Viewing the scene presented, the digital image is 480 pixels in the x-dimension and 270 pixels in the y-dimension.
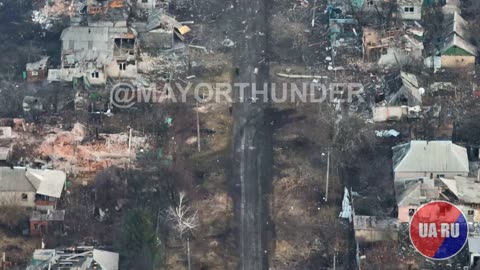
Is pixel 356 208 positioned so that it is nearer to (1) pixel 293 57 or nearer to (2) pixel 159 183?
(2) pixel 159 183

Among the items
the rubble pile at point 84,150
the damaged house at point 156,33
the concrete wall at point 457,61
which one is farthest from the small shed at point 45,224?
the concrete wall at point 457,61

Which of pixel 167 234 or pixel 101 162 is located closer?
pixel 167 234

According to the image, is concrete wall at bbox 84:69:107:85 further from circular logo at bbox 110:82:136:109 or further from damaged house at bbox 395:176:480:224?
damaged house at bbox 395:176:480:224

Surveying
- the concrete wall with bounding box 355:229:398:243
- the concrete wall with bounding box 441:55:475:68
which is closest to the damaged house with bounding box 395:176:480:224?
Answer: the concrete wall with bounding box 355:229:398:243

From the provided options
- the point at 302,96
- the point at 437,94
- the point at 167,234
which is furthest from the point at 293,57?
the point at 167,234

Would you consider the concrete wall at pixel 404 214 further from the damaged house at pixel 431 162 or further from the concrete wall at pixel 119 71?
the concrete wall at pixel 119 71
